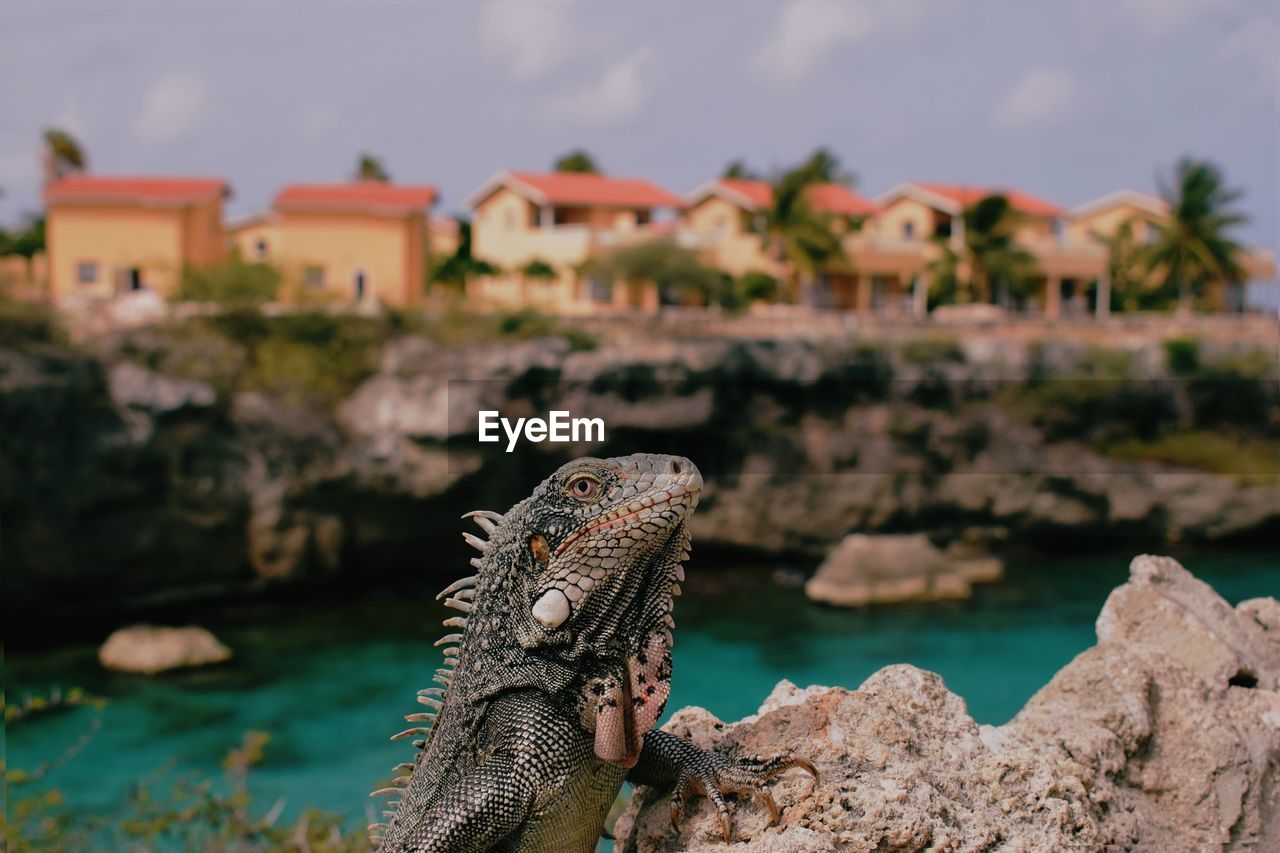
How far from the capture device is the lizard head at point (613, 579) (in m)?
2.74

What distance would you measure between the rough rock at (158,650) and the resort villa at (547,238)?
8482mm

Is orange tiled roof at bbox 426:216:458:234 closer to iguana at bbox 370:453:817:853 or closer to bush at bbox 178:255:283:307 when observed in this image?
bush at bbox 178:255:283:307

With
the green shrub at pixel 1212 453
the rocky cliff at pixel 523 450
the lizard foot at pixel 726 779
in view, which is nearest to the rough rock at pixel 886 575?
the rocky cliff at pixel 523 450

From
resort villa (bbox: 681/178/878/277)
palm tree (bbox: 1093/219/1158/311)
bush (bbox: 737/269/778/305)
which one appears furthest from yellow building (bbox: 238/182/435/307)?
palm tree (bbox: 1093/219/1158/311)

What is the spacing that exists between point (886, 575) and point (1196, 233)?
18631 millimetres

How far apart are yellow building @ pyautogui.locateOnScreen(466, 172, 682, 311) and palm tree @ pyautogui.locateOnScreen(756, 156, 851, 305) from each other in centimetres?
301

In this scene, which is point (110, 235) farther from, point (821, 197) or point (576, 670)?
point (576, 670)

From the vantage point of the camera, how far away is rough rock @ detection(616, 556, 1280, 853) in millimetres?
2785

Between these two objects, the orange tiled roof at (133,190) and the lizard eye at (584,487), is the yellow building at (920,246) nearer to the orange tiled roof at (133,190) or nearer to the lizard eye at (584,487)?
the orange tiled roof at (133,190)

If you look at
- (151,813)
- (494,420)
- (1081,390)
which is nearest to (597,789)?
(151,813)

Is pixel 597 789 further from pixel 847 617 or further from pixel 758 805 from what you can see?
pixel 847 617

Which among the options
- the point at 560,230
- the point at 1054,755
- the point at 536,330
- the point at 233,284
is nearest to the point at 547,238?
the point at 560,230

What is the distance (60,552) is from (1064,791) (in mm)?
22417

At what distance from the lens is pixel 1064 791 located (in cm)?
298
